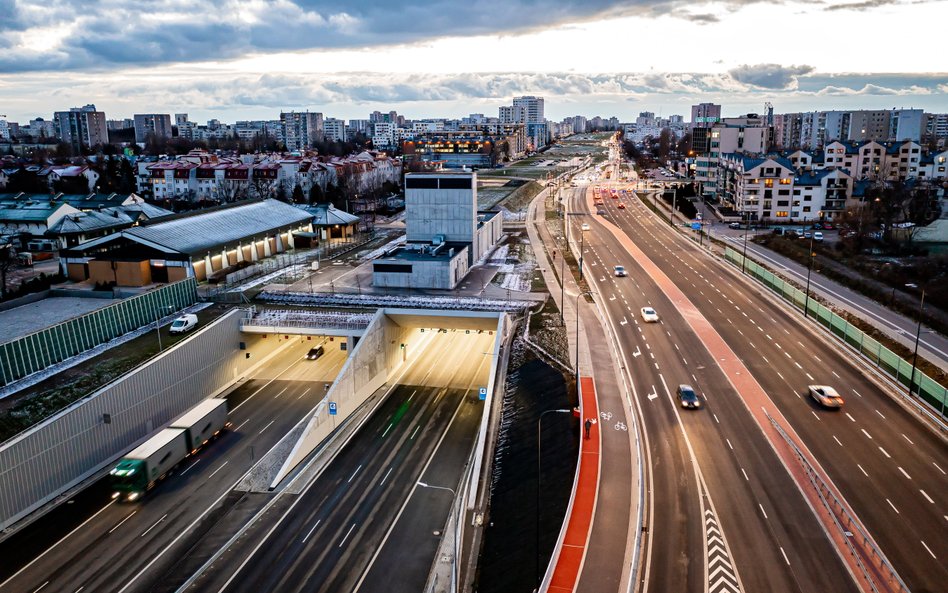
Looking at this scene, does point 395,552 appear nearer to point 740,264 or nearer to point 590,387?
point 590,387

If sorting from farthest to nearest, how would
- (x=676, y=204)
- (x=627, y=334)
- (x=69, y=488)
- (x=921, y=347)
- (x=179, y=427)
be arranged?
1. (x=676, y=204)
2. (x=627, y=334)
3. (x=921, y=347)
4. (x=179, y=427)
5. (x=69, y=488)

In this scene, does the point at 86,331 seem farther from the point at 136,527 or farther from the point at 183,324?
the point at 136,527

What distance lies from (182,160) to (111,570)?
133 m

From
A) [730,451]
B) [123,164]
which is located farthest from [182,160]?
[730,451]

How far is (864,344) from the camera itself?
1816 inches

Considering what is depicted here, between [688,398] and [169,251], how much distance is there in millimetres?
50893

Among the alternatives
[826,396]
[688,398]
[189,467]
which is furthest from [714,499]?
[189,467]

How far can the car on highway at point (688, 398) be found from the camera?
3868 centimetres

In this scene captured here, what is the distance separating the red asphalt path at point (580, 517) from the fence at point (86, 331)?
34725 millimetres

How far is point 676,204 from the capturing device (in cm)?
12456

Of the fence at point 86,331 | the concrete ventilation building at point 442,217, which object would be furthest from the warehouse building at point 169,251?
the concrete ventilation building at point 442,217

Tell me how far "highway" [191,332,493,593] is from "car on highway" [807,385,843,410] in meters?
21.2

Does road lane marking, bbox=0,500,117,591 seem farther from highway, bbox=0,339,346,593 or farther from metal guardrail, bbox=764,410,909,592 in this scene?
metal guardrail, bbox=764,410,909,592

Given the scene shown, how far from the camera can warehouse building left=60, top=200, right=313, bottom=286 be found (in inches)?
2539
